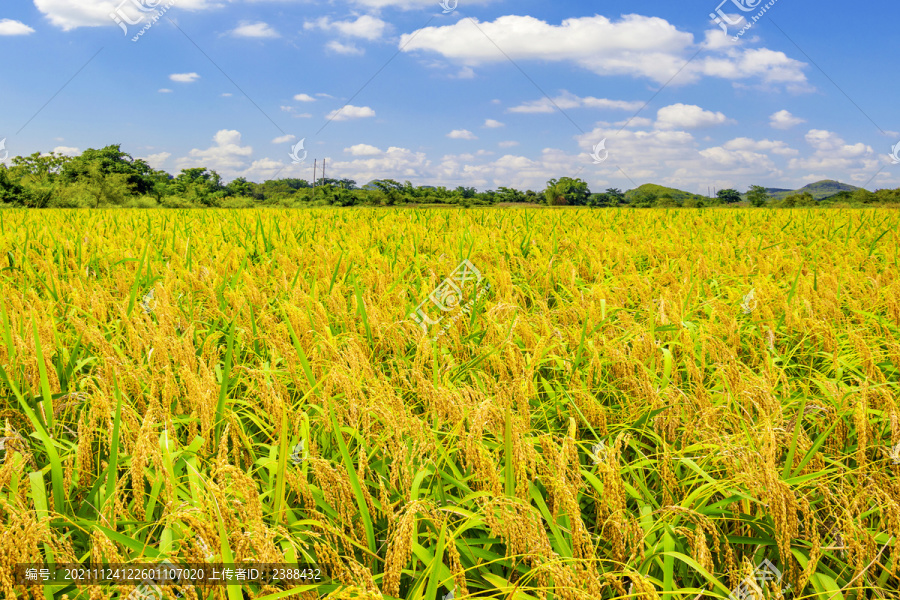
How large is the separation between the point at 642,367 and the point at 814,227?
6006 mm

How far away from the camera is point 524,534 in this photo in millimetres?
873

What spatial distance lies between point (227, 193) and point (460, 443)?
3909 cm

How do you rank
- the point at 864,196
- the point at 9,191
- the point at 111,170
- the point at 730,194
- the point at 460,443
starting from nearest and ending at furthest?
the point at 460,443 → the point at 9,191 → the point at 864,196 → the point at 111,170 → the point at 730,194

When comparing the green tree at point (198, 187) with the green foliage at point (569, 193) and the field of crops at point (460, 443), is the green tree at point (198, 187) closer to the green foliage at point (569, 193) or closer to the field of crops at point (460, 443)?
the green foliage at point (569, 193)

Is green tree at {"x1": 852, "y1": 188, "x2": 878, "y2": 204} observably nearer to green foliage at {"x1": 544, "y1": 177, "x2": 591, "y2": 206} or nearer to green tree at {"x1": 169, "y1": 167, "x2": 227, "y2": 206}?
green foliage at {"x1": 544, "y1": 177, "x2": 591, "y2": 206}

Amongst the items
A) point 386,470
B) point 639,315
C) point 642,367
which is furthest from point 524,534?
point 639,315

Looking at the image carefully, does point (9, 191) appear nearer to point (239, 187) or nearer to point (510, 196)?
point (239, 187)

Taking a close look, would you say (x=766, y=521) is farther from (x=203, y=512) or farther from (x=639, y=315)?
(x=639, y=315)

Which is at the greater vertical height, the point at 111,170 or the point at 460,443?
the point at 111,170

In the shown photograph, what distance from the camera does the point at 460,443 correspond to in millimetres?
1127

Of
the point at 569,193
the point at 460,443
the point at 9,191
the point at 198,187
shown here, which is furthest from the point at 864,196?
the point at 9,191

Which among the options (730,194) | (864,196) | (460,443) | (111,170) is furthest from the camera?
(730,194)

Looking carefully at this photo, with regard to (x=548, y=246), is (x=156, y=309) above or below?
below

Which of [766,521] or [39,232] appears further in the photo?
[39,232]
